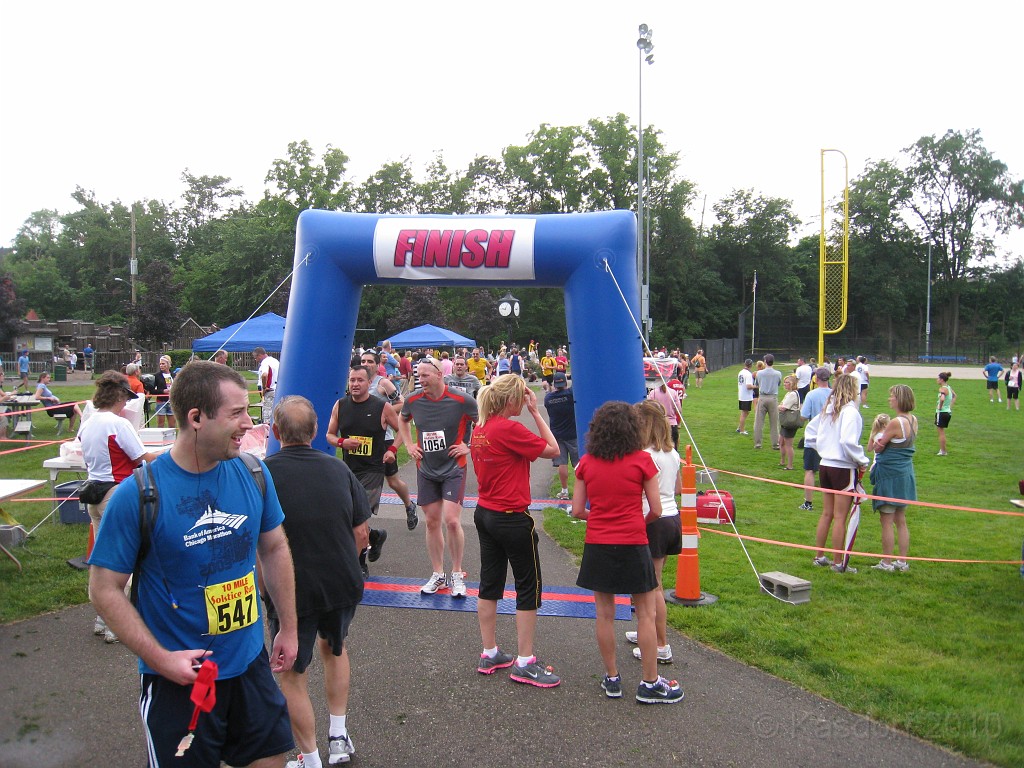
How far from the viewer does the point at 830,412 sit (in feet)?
22.0

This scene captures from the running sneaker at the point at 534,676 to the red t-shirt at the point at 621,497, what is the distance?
908 millimetres

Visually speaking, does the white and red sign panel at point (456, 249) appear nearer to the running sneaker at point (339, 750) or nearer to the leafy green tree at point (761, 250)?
the running sneaker at point (339, 750)

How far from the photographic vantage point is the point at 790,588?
18.9 feet

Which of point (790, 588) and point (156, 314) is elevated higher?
point (156, 314)

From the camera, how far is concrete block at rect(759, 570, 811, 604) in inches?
228

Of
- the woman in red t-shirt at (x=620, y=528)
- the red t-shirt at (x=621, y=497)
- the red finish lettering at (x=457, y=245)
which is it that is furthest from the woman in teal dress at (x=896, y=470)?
the red finish lettering at (x=457, y=245)

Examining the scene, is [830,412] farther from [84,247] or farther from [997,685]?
[84,247]

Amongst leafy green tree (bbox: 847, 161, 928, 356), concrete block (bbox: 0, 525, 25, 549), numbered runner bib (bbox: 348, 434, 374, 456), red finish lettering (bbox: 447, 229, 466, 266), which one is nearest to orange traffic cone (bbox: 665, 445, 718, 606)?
numbered runner bib (bbox: 348, 434, 374, 456)

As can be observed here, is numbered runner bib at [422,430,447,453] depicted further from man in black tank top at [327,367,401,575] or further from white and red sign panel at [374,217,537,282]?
white and red sign panel at [374,217,537,282]

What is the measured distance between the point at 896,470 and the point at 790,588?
5.63ft

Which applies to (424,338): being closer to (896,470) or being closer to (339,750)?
(896,470)

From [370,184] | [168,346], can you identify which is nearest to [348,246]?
[168,346]

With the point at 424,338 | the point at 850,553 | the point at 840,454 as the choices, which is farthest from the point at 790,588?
the point at 424,338

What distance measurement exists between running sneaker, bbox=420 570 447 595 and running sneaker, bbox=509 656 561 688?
1647 mm
